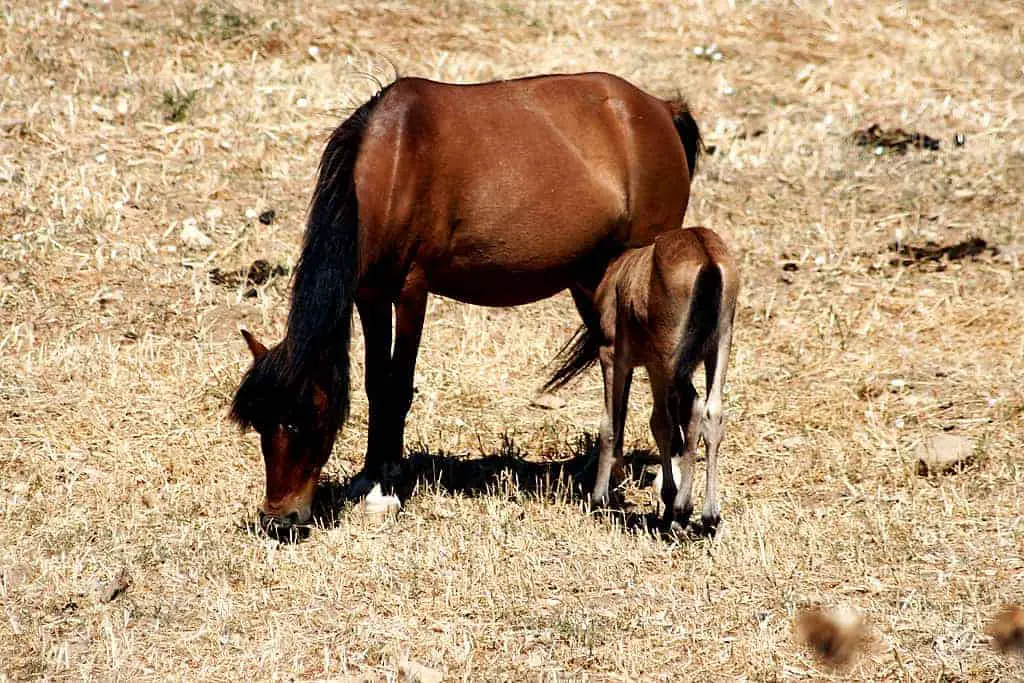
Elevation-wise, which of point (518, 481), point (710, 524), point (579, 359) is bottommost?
point (518, 481)

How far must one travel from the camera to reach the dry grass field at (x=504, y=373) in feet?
18.2

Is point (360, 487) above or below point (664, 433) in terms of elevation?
below

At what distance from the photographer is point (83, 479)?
7.32m

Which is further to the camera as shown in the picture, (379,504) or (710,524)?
(379,504)

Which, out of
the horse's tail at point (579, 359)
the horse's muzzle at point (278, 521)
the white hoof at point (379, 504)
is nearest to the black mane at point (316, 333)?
the horse's muzzle at point (278, 521)

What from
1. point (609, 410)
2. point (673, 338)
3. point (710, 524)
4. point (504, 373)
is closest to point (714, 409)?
point (673, 338)

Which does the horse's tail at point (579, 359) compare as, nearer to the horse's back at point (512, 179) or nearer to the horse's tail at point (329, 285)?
the horse's back at point (512, 179)

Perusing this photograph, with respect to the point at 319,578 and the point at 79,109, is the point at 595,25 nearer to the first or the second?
the point at 79,109

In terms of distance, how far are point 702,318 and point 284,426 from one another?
6.44ft

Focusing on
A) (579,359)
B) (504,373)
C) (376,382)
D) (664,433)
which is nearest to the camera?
(664,433)

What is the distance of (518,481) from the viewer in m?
7.46

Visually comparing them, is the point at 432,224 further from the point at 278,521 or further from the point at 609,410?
the point at 278,521

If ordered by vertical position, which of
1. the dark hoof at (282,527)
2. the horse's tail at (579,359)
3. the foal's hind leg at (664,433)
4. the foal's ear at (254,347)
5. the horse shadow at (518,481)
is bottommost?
the horse shadow at (518,481)

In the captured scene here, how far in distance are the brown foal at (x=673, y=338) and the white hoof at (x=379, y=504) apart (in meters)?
1.02
